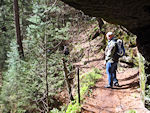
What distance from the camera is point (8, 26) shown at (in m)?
17.2

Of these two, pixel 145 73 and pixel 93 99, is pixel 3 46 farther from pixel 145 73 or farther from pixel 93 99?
pixel 145 73

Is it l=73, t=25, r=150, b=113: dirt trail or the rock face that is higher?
the rock face

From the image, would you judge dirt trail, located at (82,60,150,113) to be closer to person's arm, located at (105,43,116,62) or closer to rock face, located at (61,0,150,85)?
rock face, located at (61,0,150,85)

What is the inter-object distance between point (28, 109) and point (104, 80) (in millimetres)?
5951

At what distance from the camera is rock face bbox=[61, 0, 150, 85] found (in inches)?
101

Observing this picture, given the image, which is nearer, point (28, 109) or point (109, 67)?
point (109, 67)

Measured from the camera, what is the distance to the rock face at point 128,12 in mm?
2570

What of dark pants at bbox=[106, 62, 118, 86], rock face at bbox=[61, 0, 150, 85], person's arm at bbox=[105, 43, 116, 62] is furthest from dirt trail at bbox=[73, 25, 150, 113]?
person's arm at bbox=[105, 43, 116, 62]

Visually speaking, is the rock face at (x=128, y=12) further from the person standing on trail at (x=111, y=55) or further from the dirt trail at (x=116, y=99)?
the person standing on trail at (x=111, y=55)

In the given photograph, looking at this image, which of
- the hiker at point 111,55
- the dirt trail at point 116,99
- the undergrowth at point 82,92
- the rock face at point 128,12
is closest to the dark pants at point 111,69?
the hiker at point 111,55

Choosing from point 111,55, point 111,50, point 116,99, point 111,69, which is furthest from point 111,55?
point 116,99

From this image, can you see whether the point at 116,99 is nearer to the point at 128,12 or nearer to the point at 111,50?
the point at 111,50

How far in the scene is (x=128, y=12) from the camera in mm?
2918

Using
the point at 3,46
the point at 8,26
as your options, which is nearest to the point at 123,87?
the point at 3,46
